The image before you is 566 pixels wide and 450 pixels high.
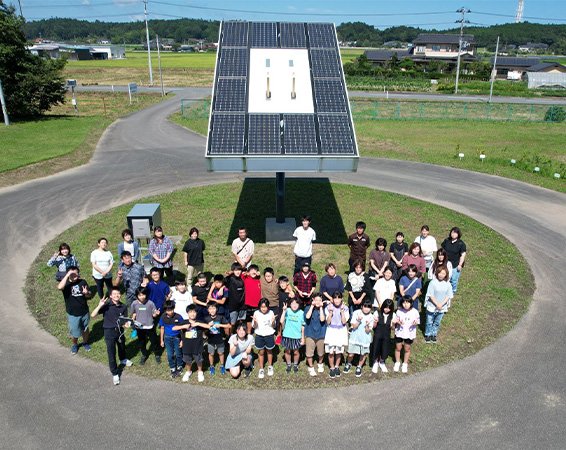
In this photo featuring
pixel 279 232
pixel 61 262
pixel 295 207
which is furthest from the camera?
pixel 295 207

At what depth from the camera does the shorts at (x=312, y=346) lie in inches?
332

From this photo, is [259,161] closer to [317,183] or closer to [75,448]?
[75,448]

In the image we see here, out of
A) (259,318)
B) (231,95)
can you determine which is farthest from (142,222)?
(259,318)

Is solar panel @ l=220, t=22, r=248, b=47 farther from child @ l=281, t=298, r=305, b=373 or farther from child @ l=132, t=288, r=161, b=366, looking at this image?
child @ l=281, t=298, r=305, b=373

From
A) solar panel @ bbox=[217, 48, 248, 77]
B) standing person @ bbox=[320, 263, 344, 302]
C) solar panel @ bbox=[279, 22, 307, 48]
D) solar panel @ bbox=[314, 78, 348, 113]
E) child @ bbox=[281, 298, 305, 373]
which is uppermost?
solar panel @ bbox=[279, 22, 307, 48]

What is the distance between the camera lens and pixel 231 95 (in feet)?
45.9

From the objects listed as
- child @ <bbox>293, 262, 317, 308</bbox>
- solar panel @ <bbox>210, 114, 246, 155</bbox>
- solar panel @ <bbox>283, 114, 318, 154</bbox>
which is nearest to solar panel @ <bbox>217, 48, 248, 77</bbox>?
solar panel @ <bbox>210, 114, 246, 155</bbox>

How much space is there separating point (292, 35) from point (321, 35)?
3.59 ft

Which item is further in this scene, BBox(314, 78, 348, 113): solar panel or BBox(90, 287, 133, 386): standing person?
BBox(314, 78, 348, 113): solar panel

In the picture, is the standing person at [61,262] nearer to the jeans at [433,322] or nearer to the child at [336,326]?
the child at [336,326]

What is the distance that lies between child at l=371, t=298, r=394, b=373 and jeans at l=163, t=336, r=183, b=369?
383 cm

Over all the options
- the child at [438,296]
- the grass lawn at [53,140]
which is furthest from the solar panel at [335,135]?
the grass lawn at [53,140]

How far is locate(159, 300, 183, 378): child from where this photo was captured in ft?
26.5

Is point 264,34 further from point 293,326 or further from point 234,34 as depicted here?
point 293,326
